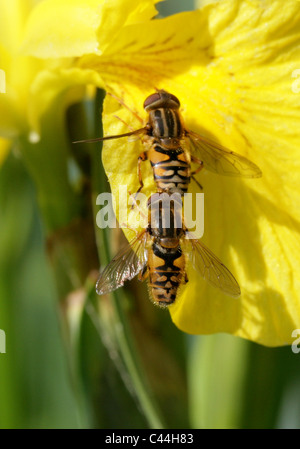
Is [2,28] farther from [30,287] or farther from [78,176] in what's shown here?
[30,287]

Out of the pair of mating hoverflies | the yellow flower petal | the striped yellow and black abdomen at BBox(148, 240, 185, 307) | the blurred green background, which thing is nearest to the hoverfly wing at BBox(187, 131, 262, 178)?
the pair of mating hoverflies

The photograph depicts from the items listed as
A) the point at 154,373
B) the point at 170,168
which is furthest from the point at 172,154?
the point at 154,373

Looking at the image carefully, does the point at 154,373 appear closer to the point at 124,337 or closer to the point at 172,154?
the point at 124,337

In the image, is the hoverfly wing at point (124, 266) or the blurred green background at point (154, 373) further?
the blurred green background at point (154, 373)

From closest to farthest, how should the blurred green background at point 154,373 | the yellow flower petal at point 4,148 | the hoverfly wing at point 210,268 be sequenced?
the hoverfly wing at point 210,268 < the blurred green background at point 154,373 < the yellow flower petal at point 4,148

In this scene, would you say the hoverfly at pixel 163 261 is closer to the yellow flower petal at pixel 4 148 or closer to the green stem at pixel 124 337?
the green stem at pixel 124 337

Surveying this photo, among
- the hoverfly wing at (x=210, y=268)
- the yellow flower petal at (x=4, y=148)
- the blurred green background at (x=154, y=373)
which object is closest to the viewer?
the hoverfly wing at (x=210, y=268)

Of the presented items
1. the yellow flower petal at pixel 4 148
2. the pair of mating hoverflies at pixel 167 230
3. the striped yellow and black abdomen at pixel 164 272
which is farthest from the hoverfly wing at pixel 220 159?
the yellow flower petal at pixel 4 148

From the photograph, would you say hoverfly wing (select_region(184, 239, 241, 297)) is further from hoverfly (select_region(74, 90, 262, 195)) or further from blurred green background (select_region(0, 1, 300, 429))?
blurred green background (select_region(0, 1, 300, 429))
